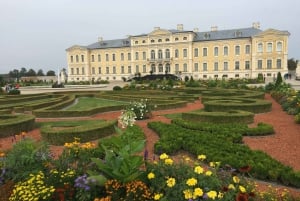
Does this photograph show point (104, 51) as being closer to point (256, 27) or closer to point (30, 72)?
point (256, 27)

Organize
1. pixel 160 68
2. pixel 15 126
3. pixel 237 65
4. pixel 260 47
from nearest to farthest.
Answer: pixel 15 126
pixel 260 47
pixel 237 65
pixel 160 68

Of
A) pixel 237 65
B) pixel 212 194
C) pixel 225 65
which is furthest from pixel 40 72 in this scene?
pixel 212 194

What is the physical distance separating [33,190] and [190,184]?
6.40 ft

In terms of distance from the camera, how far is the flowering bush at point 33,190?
11.9 ft

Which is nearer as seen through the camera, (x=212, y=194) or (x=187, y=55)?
(x=212, y=194)

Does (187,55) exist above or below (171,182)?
above

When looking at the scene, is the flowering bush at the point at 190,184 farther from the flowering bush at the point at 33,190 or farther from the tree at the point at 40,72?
the tree at the point at 40,72

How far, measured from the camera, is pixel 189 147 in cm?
646

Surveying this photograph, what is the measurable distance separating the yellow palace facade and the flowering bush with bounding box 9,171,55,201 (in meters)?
50.2

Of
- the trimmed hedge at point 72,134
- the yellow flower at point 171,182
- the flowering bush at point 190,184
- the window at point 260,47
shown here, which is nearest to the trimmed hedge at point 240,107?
the trimmed hedge at point 72,134

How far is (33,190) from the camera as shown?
3705 mm

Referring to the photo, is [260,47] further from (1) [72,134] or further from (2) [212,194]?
(2) [212,194]

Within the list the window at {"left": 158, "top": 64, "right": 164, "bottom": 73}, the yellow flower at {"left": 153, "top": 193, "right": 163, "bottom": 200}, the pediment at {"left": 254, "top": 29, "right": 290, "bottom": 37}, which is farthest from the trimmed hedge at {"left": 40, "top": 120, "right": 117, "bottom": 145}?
the window at {"left": 158, "top": 64, "right": 164, "bottom": 73}

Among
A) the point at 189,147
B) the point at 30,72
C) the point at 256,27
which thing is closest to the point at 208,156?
the point at 189,147
